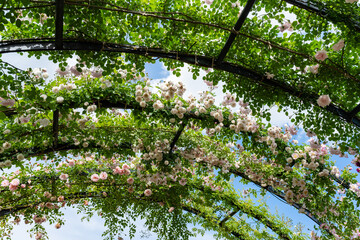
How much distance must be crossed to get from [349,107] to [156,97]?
2772 mm

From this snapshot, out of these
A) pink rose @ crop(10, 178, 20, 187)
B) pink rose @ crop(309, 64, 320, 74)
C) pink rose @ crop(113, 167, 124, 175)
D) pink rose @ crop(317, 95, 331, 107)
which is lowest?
pink rose @ crop(317, 95, 331, 107)

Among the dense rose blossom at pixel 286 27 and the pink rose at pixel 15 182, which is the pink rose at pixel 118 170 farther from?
the dense rose blossom at pixel 286 27

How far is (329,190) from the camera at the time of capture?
4.81m

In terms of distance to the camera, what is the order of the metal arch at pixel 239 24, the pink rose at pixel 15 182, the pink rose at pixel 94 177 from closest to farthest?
the metal arch at pixel 239 24
the pink rose at pixel 15 182
the pink rose at pixel 94 177

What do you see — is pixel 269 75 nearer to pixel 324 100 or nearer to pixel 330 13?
pixel 324 100

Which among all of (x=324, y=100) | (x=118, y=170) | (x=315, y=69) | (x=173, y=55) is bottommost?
(x=324, y=100)

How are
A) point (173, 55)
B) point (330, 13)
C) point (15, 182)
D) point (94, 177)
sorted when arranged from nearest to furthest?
point (330, 13), point (173, 55), point (15, 182), point (94, 177)

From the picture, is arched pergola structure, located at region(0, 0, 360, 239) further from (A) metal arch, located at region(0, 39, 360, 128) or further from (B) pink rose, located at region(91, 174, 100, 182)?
(B) pink rose, located at region(91, 174, 100, 182)

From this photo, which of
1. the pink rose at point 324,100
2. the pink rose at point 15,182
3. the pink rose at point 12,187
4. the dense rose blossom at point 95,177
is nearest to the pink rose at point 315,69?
the pink rose at point 324,100

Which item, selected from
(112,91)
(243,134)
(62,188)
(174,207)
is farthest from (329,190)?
(62,188)

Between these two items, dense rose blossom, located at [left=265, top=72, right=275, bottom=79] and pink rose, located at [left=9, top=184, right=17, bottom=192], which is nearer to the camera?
dense rose blossom, located at [left=265, top=72, right=275, bottom=79]

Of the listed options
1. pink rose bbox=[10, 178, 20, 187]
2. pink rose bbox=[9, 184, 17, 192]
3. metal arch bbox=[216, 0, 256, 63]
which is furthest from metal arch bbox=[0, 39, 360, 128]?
pink rose bbox=[9, 184, 17, 192]

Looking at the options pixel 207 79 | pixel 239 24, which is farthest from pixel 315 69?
pixel 207 79

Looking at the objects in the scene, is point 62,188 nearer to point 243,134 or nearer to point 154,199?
point 154,199
